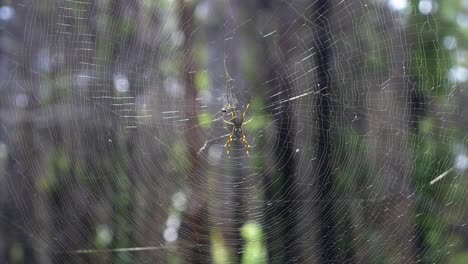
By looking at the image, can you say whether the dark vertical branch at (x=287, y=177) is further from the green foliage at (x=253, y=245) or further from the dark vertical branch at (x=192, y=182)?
the dark vertical branch at (x=192, y=182)

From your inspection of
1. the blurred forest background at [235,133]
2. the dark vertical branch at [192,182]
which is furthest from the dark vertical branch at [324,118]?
the dark vertical branch at [192,182]

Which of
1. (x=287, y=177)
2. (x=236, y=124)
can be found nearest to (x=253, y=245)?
(x=287, y=177)

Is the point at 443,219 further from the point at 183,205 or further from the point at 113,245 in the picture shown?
the point at 113,245

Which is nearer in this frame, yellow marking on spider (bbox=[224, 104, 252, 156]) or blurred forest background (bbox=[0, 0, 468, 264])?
blurred forest background (bbox=[0, 0, 468, 264])

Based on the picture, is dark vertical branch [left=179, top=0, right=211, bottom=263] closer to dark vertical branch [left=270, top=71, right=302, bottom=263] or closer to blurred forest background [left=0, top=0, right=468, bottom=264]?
blurred forest background [left=0, top=0, right=468, bottom=264]

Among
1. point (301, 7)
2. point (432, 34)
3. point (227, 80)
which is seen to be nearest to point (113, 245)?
point (227, 80)

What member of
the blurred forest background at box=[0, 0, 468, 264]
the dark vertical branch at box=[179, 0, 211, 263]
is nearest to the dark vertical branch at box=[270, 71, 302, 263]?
the blurred forest background at box=[0, 0, 468, 264]

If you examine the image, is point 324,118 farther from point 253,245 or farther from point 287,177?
point 253,245

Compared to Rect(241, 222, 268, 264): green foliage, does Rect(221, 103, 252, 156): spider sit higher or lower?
higher
